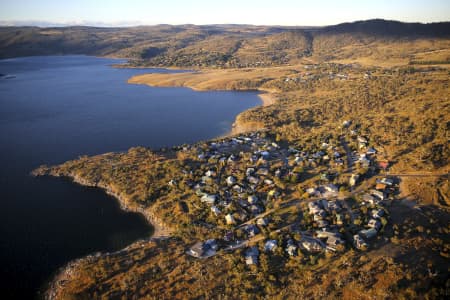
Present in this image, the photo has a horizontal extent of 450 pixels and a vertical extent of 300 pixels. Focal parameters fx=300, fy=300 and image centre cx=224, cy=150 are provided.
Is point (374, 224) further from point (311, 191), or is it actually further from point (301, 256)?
point (301, 256)

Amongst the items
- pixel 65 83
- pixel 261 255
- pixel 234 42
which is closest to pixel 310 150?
pixel 261 255

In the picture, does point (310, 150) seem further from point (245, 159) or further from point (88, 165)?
point (88, 165)

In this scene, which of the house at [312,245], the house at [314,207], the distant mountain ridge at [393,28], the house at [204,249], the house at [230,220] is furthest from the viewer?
the distant mountain ridge at [393,28]

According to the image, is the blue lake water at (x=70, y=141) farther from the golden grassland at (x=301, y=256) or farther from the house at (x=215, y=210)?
the house at (x=215, y=210)

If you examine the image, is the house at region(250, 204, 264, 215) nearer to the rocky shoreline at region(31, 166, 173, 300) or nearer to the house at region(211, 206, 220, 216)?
the house at region(211, 206, 220, 216)

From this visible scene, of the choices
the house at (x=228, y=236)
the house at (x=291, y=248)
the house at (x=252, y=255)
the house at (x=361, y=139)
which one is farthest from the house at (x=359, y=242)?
the house at (x=361, y=139)

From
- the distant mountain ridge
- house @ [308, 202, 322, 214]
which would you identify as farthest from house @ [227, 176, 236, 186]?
the distant mountain ridge
